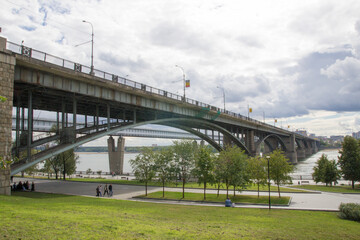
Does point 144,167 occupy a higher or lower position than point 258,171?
higher

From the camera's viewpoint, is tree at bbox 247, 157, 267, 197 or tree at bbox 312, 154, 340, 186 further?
tree at bbox 312, 154, 340, 186

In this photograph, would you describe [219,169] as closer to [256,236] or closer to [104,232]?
[256,236]

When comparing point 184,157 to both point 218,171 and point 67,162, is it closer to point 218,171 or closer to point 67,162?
point 218,171

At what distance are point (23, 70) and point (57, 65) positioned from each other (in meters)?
2.54

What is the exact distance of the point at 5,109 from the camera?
17.2 meters

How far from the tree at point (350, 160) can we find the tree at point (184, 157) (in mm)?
22677

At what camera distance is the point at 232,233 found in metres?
9.92

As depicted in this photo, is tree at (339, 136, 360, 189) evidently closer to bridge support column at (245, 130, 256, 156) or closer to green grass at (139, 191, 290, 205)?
green grass at (139, 191, 290, 205)

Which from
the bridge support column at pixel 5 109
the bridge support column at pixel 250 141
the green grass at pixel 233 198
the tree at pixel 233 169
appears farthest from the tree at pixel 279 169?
the bridge support column at pixel 250 141

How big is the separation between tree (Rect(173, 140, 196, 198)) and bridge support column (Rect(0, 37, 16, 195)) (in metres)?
16.4

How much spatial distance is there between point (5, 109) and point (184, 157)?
57.9 feet

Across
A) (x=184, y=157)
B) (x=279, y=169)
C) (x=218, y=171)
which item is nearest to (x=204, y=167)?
(x=218, y=171)

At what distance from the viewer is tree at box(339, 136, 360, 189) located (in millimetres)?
36250

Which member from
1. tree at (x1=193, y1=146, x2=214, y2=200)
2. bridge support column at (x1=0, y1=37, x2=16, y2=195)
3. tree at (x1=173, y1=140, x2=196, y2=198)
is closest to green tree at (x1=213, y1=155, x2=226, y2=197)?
tree at (x1=193, y1=146, x2=214, y2=200)
